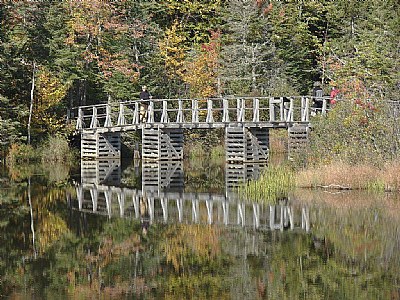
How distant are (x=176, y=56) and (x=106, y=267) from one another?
114 ft

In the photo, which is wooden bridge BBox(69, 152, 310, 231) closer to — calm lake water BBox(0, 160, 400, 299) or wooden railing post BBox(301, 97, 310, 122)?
calm lake water BBox(0, 160, 400, 299)

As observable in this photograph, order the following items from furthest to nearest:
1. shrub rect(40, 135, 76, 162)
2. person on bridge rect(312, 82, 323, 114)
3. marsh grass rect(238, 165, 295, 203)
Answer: shrub rect(40, 135, 76, 162), person on bridge rect(312, 82, 323, 114), marsh grass rect(238, 165, 295, 203)

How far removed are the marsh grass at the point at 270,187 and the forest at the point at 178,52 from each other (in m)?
3.83

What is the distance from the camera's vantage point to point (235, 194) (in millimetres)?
21047

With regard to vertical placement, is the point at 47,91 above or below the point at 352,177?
above

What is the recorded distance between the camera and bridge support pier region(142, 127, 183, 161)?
3356 cm

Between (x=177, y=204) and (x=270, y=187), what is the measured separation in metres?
2.47

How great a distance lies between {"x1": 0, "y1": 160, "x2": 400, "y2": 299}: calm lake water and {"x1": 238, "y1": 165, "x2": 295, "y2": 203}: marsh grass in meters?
0.44

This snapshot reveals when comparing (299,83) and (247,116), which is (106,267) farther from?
(299,83)

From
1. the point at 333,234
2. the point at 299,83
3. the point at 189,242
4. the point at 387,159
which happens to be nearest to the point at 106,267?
the point at 189,242

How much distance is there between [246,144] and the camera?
33062mm

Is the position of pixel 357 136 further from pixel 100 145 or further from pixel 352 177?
pixel 100 145

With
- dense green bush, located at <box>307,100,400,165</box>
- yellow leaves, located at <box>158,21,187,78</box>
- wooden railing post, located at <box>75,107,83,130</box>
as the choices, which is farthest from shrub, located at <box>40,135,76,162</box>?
dense green bush, located at <box>307,100,400,165</box>

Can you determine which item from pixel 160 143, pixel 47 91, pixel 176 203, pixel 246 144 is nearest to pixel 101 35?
pixel 47 91
